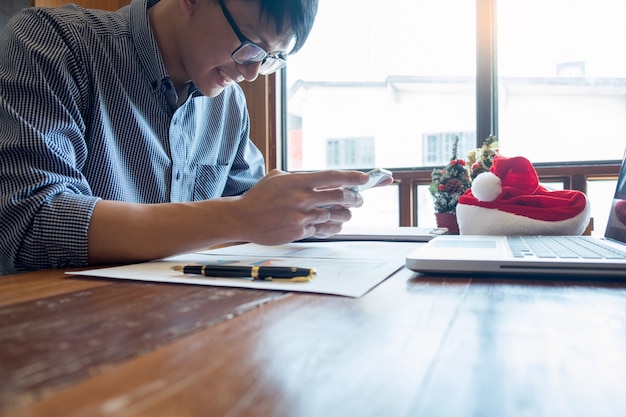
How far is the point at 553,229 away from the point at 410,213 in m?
1.05

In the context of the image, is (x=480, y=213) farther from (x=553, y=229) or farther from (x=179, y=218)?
(x=179, y=218)

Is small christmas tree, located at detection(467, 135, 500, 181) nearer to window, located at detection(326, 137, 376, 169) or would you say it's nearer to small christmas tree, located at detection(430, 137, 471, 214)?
small christmas tree, located at detection(430, 137, 471, 214)

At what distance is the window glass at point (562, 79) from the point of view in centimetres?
180

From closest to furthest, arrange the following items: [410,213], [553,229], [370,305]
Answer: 1. [370,305]
2. [553,229]
3. [410,213]

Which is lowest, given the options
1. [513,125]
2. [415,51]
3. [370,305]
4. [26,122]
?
[370,305]

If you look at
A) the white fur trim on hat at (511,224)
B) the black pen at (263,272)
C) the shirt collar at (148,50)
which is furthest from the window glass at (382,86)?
the black pen at (263,272)

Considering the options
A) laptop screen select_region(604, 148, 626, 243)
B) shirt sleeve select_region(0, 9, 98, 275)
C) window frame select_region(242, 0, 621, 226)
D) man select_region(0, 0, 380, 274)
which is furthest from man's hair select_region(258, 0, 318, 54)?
window frame select_region(242, 0, 621, 226)

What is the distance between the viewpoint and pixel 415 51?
6.89ft

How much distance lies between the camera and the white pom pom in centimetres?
104

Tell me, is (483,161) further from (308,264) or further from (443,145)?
(308,264)

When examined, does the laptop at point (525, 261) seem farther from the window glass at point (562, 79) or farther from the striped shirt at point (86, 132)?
the window glass at point (562, 79)

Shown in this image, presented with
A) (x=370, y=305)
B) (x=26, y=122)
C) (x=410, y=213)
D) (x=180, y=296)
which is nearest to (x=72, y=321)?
(x=180, y=296)

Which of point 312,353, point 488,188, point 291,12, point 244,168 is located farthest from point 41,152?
point 488,188

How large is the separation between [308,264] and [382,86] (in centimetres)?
168
